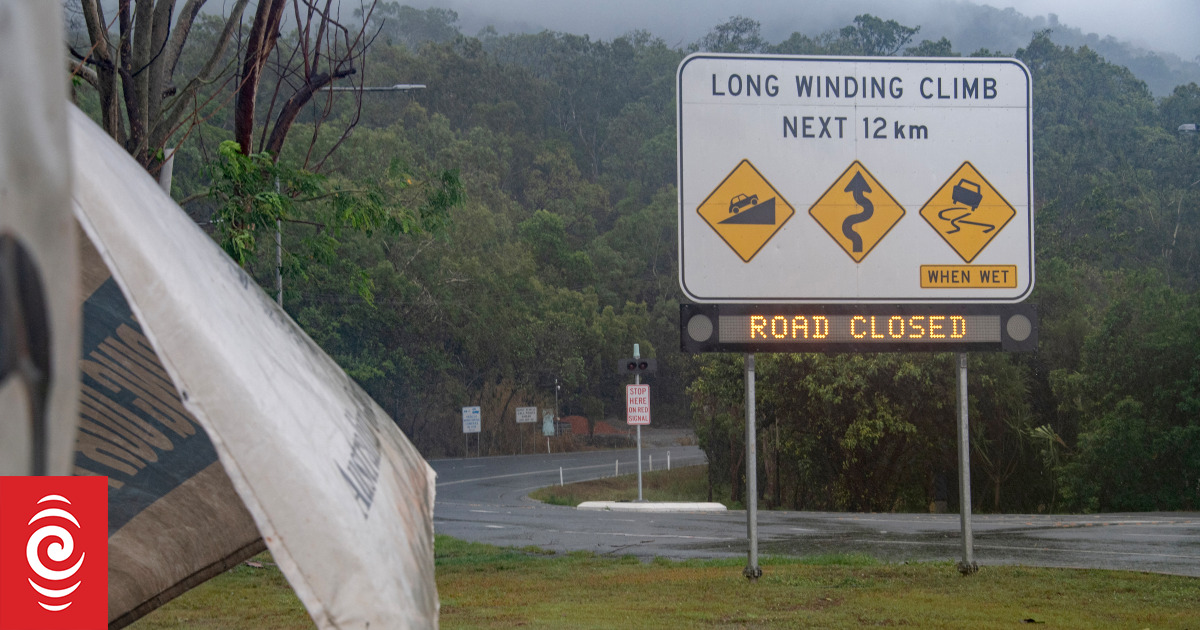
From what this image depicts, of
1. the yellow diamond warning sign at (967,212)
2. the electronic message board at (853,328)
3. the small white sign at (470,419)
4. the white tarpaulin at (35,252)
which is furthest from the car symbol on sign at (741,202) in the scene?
the small white sign at (470,419)

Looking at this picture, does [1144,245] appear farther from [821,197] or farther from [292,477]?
[292,477]

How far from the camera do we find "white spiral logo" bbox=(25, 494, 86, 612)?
1700 millimetres

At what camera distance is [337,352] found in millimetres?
48750

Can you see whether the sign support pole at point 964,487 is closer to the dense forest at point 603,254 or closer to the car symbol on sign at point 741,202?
the car symbol on sign at point 741,202

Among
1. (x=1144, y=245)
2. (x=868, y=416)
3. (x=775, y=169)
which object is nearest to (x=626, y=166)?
(x=1144, y=245)

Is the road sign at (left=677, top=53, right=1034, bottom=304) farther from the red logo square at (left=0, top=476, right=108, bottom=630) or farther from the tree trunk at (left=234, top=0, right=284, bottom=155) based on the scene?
the red logo square at (left=0, top=476, right=108, bottom=630)

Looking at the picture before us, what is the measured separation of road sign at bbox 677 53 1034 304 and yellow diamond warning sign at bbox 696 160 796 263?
0.01 m

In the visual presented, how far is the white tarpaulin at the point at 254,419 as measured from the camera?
1.59 meters

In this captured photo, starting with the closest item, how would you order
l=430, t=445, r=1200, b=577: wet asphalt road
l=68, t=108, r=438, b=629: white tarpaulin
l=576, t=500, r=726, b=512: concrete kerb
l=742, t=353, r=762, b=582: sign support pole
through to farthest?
l=68, t=108, r=438, b=629: white tarpaulin → l=742, t=353, r=762, b=582: sign support pole → l=430, t=445, r=1200, b=577: wet asphalt road → l=576, t=500, r=726, b=512: concrete kerb

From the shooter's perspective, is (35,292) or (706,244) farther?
(706,244)

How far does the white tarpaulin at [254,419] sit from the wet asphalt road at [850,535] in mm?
9878

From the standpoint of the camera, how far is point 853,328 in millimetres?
8641

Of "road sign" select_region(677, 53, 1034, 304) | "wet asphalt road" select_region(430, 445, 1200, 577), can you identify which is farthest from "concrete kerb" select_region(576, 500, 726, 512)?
"road sign" select_region(677, 53, 1034, 304)

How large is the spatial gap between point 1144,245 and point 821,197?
178ft
